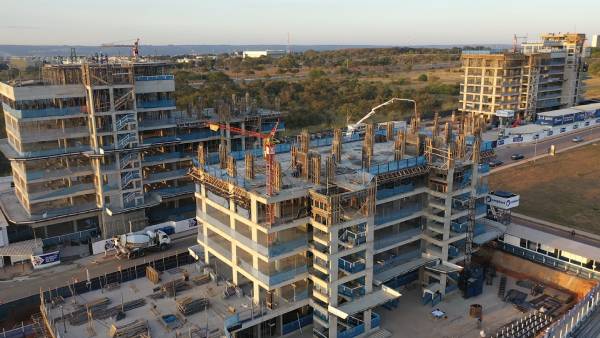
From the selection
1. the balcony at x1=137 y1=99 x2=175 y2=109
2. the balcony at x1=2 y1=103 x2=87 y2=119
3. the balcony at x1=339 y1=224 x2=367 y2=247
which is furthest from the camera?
the balcony at x1=137 y1=99 x2=175 y2=109

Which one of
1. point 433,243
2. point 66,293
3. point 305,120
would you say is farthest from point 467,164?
point 305,120

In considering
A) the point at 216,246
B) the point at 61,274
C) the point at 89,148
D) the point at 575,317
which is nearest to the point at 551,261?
the point at 575,317

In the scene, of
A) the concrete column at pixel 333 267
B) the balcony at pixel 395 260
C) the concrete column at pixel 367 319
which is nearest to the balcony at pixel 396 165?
the concrete column at pixel 333 267

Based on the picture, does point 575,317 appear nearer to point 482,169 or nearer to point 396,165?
point 482,169

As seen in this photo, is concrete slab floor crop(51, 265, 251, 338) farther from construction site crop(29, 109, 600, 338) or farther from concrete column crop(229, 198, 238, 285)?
concrete column crop(229, 198, 238, 285)

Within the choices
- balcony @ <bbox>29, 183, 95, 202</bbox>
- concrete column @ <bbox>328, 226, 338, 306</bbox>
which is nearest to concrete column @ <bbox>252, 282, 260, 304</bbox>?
concrete column @ <bbox>328, 226, 338, 306</bbox>

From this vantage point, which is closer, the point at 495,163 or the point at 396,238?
the point at 396,238

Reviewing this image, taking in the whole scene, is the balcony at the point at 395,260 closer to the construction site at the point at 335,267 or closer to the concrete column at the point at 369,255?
the construction site at the point at 335,267
